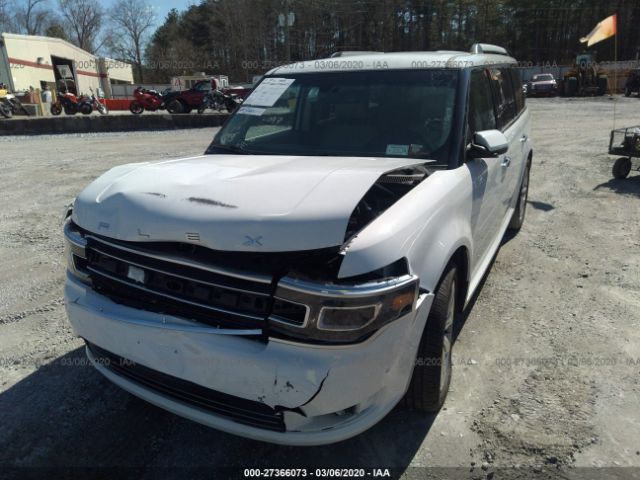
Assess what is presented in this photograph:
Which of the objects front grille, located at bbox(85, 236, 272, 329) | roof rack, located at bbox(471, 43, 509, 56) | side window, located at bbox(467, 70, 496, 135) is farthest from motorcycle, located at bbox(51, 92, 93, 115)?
front grille, located at bbox(85, 236, 272, 329)

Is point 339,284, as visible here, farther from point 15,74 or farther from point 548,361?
point 15,74

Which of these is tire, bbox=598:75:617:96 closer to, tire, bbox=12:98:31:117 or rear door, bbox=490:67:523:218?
rear door, bbox=490:67:523:218

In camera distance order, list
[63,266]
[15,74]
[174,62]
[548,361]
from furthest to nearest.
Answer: [174,62] → [15,74] → [63,266] → [548,361]

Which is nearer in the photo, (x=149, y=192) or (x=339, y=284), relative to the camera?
(x=339, y=284)

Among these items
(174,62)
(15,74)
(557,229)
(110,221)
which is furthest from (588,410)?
(174,62)

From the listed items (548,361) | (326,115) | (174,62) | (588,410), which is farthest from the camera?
(174,62)

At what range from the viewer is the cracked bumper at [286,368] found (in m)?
1.80

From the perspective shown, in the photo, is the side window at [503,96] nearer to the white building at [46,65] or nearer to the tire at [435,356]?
the tire at [435,356]

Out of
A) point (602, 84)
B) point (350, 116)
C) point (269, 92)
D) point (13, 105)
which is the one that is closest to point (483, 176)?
point (350, 116)

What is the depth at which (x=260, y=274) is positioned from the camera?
185 centimetres

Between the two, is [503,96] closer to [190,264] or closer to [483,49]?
[483,49]

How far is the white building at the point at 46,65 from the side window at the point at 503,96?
3340 centimetres

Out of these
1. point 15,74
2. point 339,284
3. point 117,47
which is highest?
point 117,47

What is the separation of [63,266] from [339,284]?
3.81m
